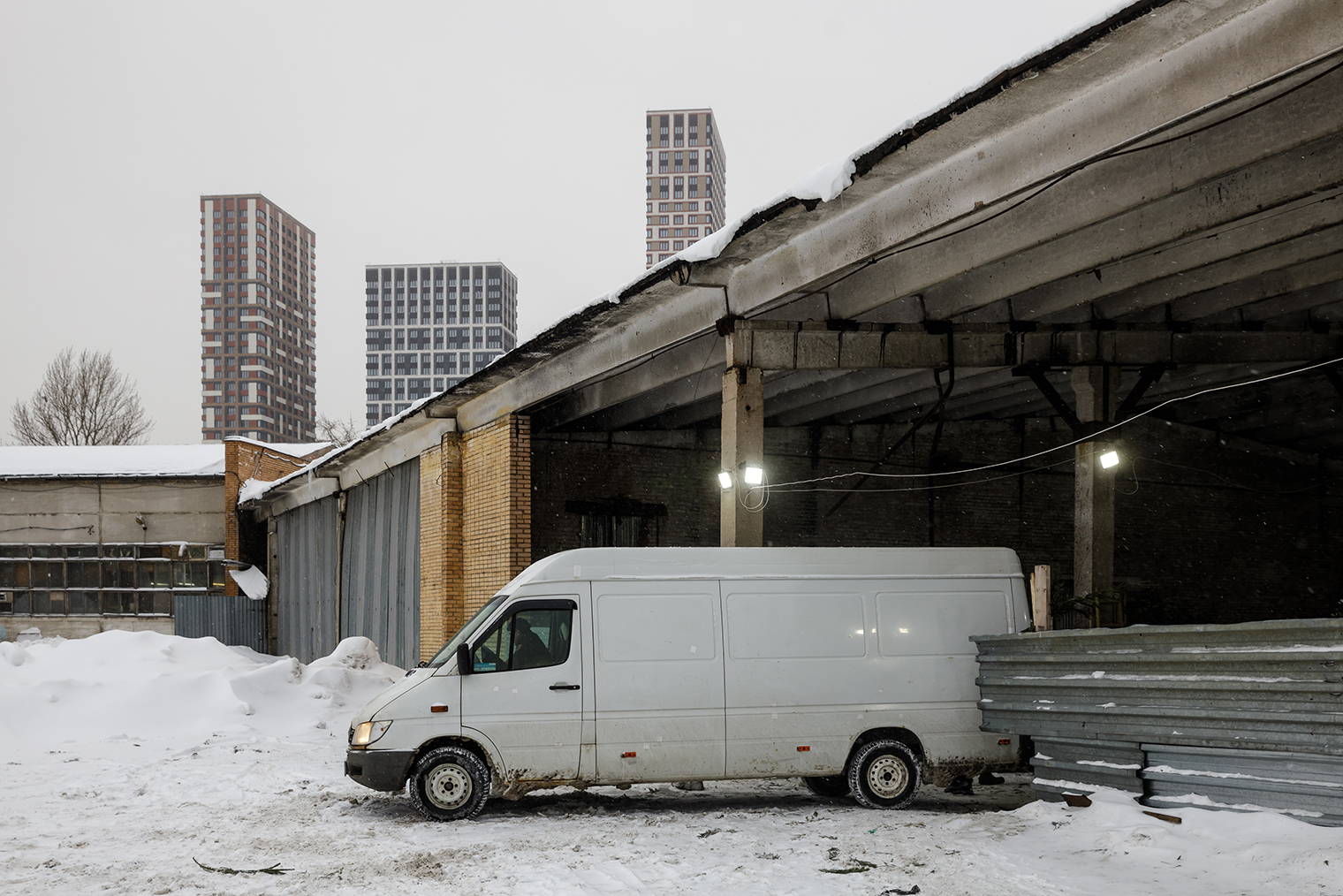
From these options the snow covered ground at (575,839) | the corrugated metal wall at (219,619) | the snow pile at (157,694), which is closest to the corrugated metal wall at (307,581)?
the corrugated metal wall at (219,619)

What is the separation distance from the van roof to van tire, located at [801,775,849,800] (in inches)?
70.6

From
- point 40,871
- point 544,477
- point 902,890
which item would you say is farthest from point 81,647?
point 902,890

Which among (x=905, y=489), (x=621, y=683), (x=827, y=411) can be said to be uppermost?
(x=827, y=411)

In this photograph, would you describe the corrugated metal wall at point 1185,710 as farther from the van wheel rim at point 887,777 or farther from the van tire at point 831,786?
the van tire at point 831,786

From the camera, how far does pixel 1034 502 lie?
2167cm

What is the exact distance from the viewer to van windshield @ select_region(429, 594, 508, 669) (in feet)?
29.1

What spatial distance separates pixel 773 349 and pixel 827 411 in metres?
7.38

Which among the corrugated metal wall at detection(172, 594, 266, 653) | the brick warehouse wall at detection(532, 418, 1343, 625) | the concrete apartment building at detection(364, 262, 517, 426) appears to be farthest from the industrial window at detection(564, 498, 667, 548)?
the concrete apartment building at detection(364, 262, 517, 426)

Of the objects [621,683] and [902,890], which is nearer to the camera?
[902,890]

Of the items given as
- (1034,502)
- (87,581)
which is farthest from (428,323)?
(1034,502)

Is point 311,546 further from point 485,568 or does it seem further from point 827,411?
point 827,411

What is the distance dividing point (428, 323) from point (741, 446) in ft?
573

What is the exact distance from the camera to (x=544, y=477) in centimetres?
1778

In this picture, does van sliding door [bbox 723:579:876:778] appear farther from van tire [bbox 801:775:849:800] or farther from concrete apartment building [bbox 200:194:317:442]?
concrete apartment building [bbox 200:194:317:442]
